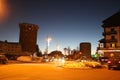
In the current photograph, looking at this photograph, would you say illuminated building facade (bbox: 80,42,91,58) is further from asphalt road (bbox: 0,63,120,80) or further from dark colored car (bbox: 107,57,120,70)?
asphalt road (bbox: 0,63,120,80)

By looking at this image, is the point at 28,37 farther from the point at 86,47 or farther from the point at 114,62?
the point at 114,62

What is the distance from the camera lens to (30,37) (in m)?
127

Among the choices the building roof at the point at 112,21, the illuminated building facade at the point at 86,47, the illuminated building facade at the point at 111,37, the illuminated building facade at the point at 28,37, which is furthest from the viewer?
the illuminated building facade at the point at 86,47

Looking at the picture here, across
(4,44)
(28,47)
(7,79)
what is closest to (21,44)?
(28,47)

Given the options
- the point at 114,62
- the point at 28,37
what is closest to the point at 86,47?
the point at 28,37

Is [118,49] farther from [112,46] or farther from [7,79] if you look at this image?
[7,79]

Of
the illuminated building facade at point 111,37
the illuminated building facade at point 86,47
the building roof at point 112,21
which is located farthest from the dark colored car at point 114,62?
the illuminated building facade at point 86,47

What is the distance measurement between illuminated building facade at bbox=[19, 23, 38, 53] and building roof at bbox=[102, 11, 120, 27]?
194 feet

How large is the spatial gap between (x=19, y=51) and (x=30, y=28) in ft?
68.9

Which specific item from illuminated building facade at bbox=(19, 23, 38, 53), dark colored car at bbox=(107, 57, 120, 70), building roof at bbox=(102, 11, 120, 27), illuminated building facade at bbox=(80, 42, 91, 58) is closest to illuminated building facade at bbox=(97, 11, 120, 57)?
building roof at bbox=(102, 11, 120, 27)

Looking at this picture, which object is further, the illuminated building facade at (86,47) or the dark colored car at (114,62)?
the illuminated building facade at (86,47)

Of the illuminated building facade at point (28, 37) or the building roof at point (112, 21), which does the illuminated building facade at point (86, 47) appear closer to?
the illuminated building facade at point (28, 37)

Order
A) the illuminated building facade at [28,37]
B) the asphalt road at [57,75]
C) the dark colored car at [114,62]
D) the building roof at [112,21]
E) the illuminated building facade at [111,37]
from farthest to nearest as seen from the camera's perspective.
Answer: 1. the illuminated building facade at [28,37]
2. the building roof at [112,21]
3. the illuminated building facade at [111,37]
4. the dark colored car at [114,62]
5. the asphalt road at [57,75]

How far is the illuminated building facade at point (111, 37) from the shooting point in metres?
72.2
